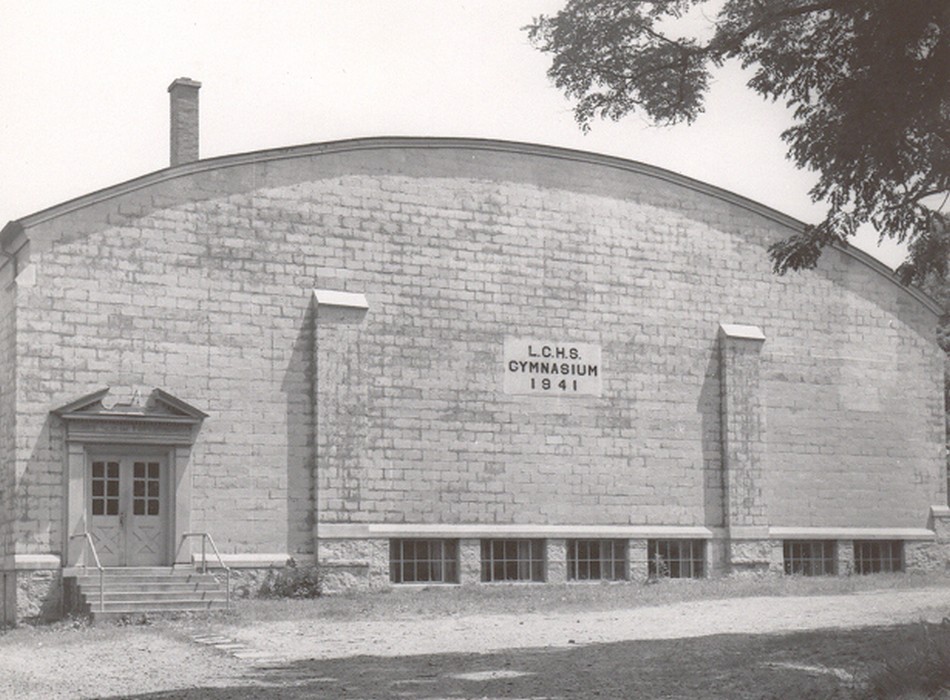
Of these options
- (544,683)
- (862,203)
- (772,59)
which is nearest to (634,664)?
(544,683)

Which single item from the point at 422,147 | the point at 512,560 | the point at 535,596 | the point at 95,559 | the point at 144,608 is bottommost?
the point at 535,596

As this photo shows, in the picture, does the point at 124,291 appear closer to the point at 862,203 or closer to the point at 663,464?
the point at 663,464

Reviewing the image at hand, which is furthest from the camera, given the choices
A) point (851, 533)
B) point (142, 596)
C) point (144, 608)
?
point (851, 533)

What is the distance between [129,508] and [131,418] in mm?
1538

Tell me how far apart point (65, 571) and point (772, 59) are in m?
13.7

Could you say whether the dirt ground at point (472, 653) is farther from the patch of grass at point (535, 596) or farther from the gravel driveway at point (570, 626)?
the patch of grass at point (535, 596)

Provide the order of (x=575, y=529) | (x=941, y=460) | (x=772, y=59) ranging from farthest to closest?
(x=941, y=460) → (x=575, y=529) → (x=772, y=59)

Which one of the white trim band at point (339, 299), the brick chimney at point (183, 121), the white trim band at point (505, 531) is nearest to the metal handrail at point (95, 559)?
the white trim band at point (505, 531)

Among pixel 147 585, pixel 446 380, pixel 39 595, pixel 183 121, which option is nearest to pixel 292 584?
pixel 147 585

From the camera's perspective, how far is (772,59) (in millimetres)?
13109

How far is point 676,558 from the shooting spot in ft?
85.5

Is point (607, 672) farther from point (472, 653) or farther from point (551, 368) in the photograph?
point (551, 368)

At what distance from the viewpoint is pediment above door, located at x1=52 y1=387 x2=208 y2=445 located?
21.1m

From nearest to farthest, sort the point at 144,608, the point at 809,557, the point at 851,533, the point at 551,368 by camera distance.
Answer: the point at 144,608
the point at 551,368
the point at 809,557
the point at 851,533
